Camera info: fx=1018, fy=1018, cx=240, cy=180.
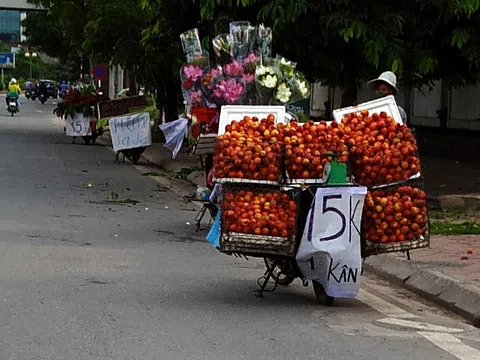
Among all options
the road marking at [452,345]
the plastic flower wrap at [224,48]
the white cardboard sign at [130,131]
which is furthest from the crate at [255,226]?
the white cardboard sign at [130,131]

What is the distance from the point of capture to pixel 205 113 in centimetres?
1053

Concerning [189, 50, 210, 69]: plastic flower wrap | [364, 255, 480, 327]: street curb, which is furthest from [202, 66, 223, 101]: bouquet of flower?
[364, 255, 480, 327]: street curb

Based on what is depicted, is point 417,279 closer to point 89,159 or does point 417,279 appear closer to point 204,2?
point 204,2

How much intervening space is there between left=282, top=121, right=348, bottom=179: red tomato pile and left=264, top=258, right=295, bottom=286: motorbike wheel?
0.93 meters

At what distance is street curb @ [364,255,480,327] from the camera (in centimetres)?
841

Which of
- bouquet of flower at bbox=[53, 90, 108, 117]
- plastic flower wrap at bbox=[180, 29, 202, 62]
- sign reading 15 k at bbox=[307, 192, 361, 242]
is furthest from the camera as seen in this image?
bouquet of flower at bbox=[53, 90, 108, 117]

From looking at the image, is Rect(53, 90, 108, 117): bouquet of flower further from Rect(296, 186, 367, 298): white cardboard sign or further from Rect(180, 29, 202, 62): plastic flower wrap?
Rect(296, 186, 367, 298): white cardboard sign

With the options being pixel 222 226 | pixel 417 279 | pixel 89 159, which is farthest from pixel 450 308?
pixel 89 159

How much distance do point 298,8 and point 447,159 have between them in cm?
975

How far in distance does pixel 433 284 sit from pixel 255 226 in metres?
2.22

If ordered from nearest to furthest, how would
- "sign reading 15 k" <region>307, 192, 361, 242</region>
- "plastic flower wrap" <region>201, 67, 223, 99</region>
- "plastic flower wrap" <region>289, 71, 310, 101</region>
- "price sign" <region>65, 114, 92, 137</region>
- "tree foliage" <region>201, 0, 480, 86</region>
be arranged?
"sign reading 15 k" <region>307, 192, 361, 242</region> < "plastic flower wrap" <region>289, 71, 310, 101</region> < "plastic flower wrap" <region>201, 67, 223, 99</region> < "tree foliage" <region>201, 0, 480, 86</region> < "price sign" <region>65, 114, 92, 137</region>

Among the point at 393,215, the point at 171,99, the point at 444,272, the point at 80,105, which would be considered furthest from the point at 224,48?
the point at 171,99

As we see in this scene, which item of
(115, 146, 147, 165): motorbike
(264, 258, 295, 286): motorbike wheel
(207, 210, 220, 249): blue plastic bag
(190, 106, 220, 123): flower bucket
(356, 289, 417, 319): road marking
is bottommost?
(115, 146, 147, 165): motorbike

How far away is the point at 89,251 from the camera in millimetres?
10688
